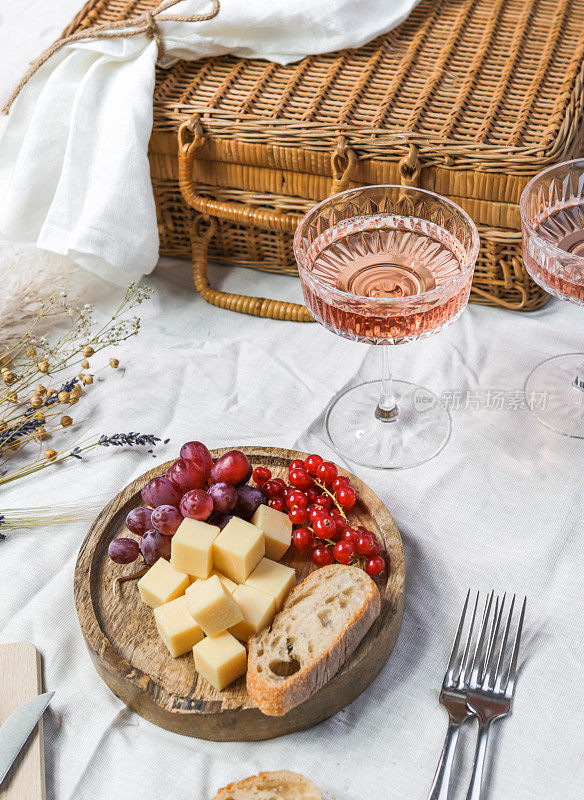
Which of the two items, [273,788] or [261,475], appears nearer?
[273,788]

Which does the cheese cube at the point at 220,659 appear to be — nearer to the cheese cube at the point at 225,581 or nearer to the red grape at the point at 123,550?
the cheese cube at the point at 225,581

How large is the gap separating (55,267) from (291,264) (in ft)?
1.43

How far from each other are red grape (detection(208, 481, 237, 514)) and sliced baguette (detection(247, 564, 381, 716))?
0.45 feet

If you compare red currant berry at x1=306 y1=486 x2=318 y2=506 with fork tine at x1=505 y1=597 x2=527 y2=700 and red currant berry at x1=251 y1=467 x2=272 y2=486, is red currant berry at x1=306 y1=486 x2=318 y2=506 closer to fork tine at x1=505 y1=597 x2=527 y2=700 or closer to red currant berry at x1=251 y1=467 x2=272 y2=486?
red currant berry at x1=251 y1=467 x2=272 y2=486

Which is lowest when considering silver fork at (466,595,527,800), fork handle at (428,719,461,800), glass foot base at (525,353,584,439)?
glass foot base at (525,353,584,439)

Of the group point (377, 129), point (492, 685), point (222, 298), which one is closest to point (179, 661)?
point (492, 685)

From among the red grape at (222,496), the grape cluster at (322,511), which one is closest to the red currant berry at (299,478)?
the grape cluster at (322,511)

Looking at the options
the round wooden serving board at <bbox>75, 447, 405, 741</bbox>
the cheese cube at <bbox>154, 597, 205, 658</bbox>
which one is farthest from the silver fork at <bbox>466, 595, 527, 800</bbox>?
the cheese cube at <bbox>154, 597, 205, 658</bbox>

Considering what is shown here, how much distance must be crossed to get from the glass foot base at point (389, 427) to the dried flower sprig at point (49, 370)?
0.38 m

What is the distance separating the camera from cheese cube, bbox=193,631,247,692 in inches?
34.5

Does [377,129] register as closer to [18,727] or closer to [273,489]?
[273,489]

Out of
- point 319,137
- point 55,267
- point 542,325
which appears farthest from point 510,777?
point 55,267

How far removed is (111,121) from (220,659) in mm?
957

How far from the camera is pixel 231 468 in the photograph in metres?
1.05
